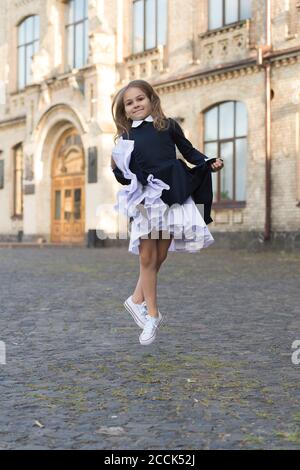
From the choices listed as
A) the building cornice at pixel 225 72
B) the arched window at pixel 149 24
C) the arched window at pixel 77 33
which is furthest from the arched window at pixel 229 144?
the arched window at pixel 77 33

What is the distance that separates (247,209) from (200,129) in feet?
10.5

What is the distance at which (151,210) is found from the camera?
194 inches

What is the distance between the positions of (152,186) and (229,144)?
16.4m

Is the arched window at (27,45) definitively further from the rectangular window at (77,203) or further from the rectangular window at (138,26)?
the rectangular window at (138,26)

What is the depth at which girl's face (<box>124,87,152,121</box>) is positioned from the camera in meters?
5.01

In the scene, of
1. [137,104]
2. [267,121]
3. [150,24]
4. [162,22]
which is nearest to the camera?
[137,104]

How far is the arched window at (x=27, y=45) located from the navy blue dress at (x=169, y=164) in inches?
1021

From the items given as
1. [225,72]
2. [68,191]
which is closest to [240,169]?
[225,72]

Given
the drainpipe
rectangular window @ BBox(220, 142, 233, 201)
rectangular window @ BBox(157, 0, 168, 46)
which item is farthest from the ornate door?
the drainpipe

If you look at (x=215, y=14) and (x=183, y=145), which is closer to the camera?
(x=183, y=145)

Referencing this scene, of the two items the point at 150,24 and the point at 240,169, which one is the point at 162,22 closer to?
the point at 150,24

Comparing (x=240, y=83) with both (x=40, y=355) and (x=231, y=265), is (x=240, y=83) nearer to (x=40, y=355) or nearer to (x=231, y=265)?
(x=231, y=265)

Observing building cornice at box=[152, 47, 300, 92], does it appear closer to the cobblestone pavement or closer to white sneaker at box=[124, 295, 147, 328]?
the cobblestone pavement

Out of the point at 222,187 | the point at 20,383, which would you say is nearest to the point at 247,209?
the point at 222,187
